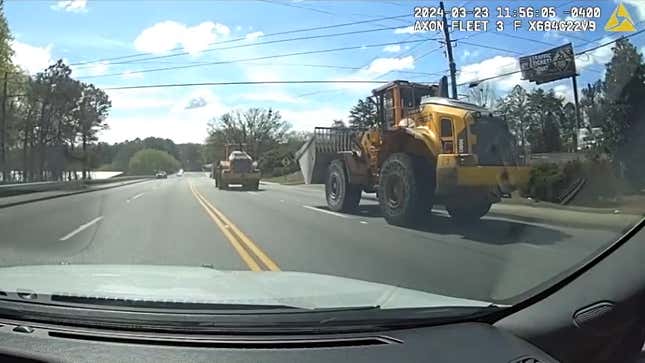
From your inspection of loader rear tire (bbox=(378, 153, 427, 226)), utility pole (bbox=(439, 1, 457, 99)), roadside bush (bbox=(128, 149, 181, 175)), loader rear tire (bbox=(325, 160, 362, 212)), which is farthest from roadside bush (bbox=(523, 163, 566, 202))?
roadside bush (bbox=(128, 149, 181, 175))

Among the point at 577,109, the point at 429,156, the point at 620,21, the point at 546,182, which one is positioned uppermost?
the point at 620,21

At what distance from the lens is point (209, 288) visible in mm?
4086

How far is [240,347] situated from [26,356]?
1061 mm

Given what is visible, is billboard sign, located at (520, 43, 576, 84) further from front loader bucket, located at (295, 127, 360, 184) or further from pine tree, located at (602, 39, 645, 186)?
front loader bucket, located at (295, 127, 360, 184)

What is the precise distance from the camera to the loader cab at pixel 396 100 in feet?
38.9

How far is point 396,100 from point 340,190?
447 centimetres

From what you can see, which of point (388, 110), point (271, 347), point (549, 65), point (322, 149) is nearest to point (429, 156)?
point (388, 110)

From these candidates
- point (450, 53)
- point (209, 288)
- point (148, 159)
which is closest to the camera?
point (209, 288)

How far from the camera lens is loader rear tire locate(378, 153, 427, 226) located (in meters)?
11.8

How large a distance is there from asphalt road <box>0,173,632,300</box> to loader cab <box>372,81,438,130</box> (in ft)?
7.31

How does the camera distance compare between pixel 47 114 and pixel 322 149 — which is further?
pixel 322 149

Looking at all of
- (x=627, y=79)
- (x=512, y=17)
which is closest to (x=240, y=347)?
(x=627, y=79)

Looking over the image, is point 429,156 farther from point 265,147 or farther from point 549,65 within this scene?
point 265,147

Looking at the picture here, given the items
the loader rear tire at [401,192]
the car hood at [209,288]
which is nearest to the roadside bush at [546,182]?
the loader rear tire at [401,192]
